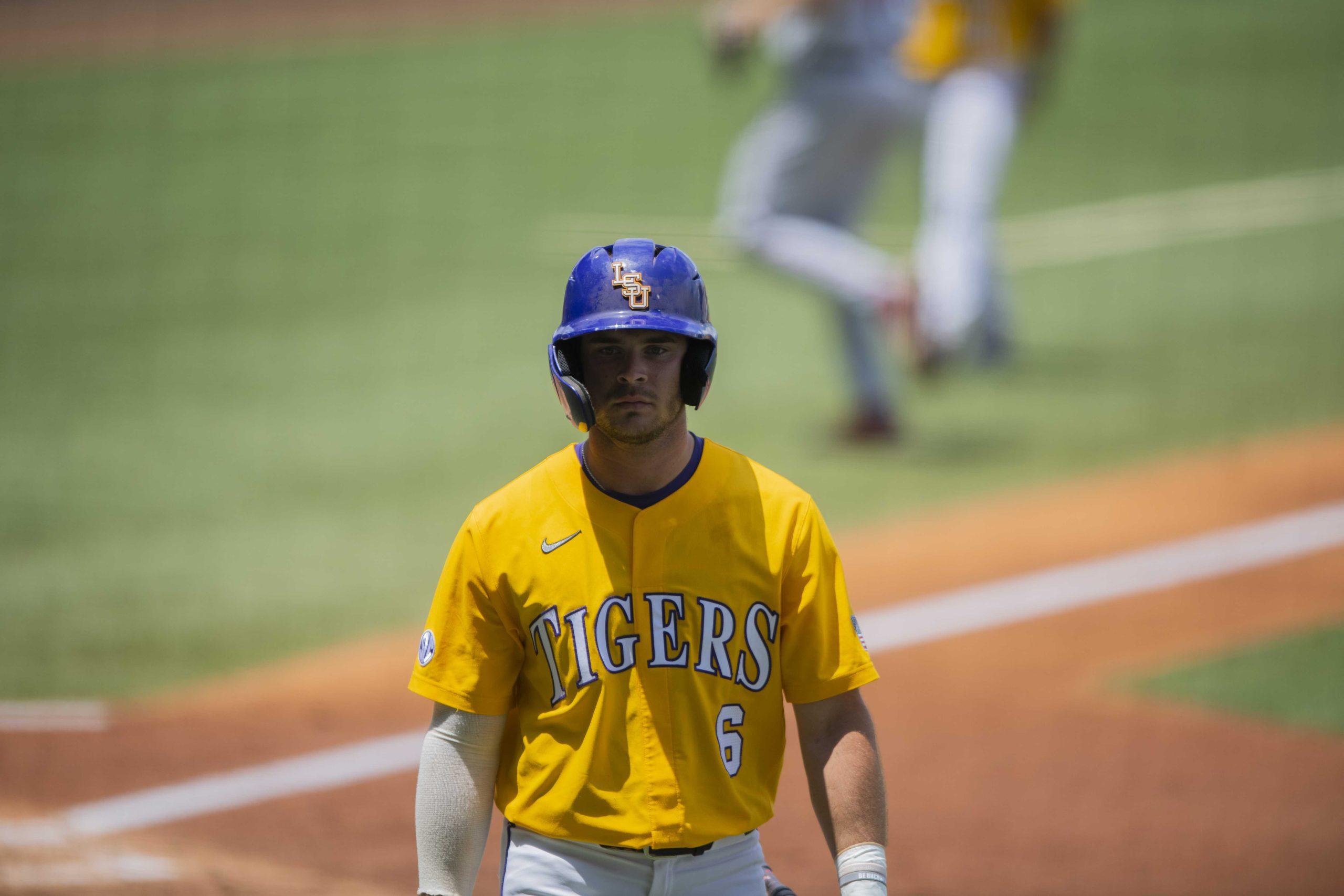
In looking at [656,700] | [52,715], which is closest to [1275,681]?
[656,700]

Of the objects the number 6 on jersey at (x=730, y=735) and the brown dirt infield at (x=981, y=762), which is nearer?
the number 6 on jersey at (x=730, y=735)

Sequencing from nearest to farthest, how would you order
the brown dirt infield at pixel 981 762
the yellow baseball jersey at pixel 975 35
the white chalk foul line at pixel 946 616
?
the brown dirt infield at pixel 981 762
the white chalk foul line at pixel 946 616
the yellow baseball jersey at pixel 975 35

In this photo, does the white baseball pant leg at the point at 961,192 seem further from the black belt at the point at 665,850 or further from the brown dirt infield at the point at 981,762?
the black belt at the point at 665,850

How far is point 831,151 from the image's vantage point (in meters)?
8.21

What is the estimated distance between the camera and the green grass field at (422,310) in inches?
297

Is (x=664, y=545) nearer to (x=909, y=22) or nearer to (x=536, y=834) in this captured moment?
(x=536, y=834)

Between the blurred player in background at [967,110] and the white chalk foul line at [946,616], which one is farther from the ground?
the blurred player in background at [967,110]

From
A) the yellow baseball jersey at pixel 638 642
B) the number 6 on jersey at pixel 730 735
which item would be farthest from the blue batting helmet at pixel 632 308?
the number 6 on jersey at pixel 730 735

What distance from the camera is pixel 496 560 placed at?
8.16 ft

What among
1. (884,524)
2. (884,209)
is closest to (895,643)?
(884,524)

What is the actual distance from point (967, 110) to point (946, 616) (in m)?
3.08

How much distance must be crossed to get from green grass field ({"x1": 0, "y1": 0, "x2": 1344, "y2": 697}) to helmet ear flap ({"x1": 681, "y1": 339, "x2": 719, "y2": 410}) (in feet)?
14.0

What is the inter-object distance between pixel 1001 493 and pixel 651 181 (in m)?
7.78

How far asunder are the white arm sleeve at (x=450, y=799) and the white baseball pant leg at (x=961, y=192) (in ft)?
18.0
